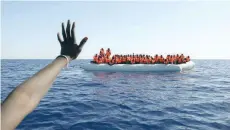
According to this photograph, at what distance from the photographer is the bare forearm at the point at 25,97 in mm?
1289

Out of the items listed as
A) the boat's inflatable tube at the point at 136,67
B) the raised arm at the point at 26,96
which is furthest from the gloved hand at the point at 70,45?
the boat's inflatable tube at the point at 136,67

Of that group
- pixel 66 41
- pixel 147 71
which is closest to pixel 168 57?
pixel 147 71

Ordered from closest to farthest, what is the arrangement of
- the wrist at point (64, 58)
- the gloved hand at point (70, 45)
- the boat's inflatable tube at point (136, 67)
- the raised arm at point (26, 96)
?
the raised arm at point (26, 96) → the wrist at point (64, 58) → the gloved hand at point (70, 45) → the boat's inflatable tube at point (136, 67)

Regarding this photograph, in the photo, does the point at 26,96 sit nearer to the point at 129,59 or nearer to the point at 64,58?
the point at 64,58

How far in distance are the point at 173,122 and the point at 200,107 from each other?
11.8ft

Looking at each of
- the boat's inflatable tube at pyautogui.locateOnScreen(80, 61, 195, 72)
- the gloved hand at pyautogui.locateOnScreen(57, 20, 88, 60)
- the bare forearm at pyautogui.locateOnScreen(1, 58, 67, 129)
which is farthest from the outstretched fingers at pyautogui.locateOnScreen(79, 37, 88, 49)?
the boat's inflatable tube at pyautogui.locateOnScreen(80, 61, 195, 72)

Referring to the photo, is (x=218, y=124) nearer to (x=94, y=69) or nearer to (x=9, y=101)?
(x=9, y=101)

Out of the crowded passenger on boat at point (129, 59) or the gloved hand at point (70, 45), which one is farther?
the crowded passenger on boat at point (129, 59)

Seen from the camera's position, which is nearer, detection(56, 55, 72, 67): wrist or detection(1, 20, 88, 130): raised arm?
detection(1, 20, 88, 130): raised arm

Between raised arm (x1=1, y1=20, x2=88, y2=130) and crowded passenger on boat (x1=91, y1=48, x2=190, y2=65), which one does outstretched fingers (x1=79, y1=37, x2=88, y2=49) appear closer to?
raised arm (x1=1, y1=20, x2=88, y2=130)

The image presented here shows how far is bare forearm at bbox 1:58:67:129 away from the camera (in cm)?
129

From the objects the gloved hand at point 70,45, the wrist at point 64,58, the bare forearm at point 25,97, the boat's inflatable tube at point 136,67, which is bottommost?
the boat's inflatable tube at point 136,67

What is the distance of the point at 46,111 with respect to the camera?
1070 cm

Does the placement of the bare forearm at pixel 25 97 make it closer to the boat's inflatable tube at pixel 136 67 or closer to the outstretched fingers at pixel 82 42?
the outstretched fingers at pixel 82 42
